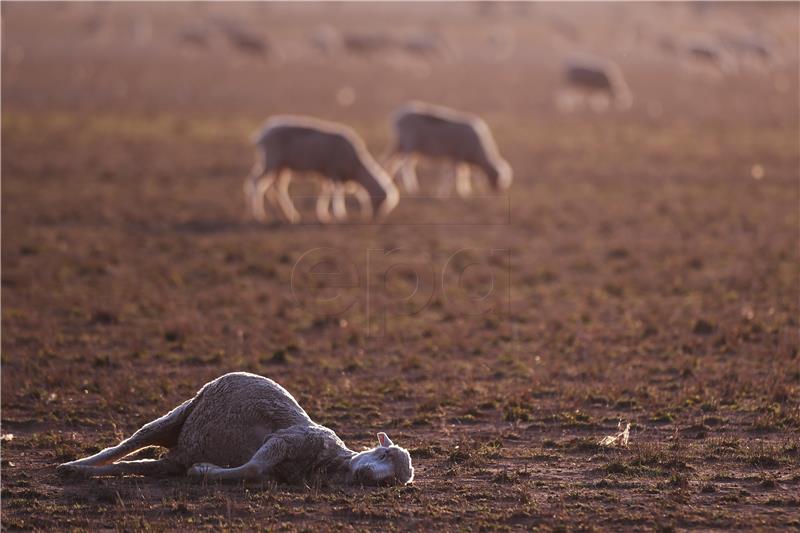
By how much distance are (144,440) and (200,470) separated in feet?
1.40

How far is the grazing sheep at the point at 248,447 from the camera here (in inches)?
250

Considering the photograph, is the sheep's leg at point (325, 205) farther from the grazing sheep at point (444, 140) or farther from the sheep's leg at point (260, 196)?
the grazing sheep at point (444, 140)

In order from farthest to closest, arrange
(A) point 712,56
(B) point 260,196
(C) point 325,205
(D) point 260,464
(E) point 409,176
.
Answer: (A) point 712,56 < (E) point 409,176 < (C) point 325,205 < (B) point 260,196 < (D) point 260,464

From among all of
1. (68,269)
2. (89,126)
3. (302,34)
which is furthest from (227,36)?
(68,269)

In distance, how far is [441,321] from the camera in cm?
1165

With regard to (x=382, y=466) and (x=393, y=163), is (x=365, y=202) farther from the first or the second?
(x=382, y=466)

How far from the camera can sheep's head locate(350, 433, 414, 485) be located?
6328mm

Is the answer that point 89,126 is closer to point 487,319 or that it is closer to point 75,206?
point 75,206

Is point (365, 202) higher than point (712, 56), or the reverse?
point (712, 56)

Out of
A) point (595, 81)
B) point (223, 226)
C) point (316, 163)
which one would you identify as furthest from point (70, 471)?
point (595, 81)

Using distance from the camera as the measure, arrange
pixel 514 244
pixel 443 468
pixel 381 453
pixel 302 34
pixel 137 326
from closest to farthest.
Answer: pixel 381 453, pixel 443 468, pixel 137 326, pixel 514 244, pixel 302 34

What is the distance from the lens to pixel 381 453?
6363 millimetres

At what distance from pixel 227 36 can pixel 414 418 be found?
2045 inches

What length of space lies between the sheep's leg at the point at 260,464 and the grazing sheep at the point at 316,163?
1092 cm
